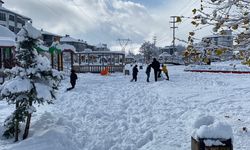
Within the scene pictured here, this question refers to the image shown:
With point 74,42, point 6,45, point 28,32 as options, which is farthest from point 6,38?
point 74,42

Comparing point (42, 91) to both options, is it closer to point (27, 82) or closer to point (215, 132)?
point (27, 82)

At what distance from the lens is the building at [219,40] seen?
5.42 metres

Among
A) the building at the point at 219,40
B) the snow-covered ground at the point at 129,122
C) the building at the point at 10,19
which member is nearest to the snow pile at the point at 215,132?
the building at the point at 219,40

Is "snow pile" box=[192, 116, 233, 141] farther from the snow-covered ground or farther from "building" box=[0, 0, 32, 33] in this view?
"building" box=[0, 0, 32, 33]

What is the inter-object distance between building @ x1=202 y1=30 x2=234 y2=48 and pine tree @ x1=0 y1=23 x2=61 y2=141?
5.43 m

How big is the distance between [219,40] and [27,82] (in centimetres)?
586

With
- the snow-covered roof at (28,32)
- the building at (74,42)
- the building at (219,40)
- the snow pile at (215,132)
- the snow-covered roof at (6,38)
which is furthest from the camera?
the building at (74,42)

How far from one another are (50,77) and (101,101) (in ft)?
15.5

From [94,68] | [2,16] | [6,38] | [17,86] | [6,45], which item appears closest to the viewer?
[17,86]

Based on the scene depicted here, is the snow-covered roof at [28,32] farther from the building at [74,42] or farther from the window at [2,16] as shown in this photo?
the building at [74,42]

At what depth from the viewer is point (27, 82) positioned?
9484 mm

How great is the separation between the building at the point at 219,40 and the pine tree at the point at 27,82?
5.43m

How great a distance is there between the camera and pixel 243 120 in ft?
30.7

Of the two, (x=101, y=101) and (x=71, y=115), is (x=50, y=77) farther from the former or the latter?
(x=101, y=101)
